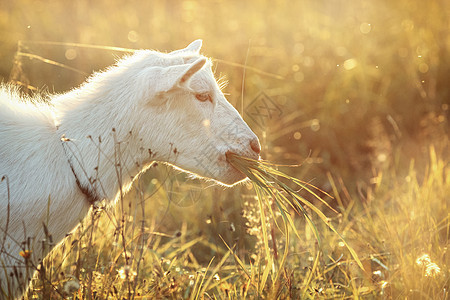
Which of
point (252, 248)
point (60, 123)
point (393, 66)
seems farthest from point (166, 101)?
point (393, 66)

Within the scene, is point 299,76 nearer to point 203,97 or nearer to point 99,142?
point 203,97

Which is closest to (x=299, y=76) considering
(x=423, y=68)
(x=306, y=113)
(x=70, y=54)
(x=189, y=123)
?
(x=306, y=113)

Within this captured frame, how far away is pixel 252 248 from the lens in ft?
16.3

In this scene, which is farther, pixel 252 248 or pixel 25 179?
pixel 252 248

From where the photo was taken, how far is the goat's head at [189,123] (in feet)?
9.91

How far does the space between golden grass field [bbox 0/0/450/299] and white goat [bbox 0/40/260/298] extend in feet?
1.46

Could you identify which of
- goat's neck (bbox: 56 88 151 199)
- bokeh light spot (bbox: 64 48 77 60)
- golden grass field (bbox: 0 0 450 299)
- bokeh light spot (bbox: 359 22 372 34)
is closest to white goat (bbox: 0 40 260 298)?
goat's neck (bbox: 56 88 151 199)

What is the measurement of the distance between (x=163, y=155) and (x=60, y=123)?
60 cm

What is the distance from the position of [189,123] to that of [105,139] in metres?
0.47

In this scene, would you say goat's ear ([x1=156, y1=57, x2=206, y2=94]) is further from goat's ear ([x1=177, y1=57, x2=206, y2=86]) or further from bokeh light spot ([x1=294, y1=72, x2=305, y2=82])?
bokeh light spot ([x1=294, y1=72, x2=305, y2=82])

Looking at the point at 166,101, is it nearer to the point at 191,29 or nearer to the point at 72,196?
the point at 72,196

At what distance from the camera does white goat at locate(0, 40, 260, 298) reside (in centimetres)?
285

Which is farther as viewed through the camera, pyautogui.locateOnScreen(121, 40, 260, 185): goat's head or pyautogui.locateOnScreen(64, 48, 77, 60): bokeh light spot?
pyautogui.locateOnScreen(64, 48, 77, 60): bokeh light spot

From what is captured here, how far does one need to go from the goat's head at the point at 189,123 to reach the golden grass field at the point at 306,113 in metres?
0.27
